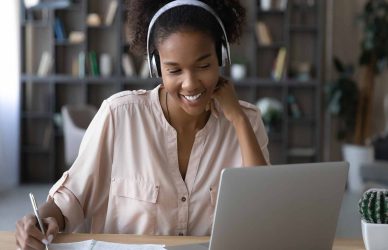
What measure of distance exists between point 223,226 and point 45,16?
611 centimetres

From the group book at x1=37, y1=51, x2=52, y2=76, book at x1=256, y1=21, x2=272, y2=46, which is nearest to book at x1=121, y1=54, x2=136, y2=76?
book at x1=37, y1=51, x2=52, y2=76

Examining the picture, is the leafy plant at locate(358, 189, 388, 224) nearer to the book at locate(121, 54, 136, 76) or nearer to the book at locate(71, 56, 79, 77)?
the book at locate(121, 54, 136, 76)

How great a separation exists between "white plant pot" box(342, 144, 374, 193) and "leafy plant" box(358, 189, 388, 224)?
16.6ft

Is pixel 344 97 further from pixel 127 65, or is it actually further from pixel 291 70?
pixel 127 65

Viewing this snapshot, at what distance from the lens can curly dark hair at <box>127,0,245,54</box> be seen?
170 cm

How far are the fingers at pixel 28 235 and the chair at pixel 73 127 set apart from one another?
4.02 m

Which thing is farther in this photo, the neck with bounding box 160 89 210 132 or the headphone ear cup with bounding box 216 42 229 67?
the neck with bounding box 160 89 210 132

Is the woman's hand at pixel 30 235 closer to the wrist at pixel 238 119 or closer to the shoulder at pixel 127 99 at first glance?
the shoulder at pixel 127 99

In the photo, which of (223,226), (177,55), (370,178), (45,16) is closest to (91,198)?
(177,55)

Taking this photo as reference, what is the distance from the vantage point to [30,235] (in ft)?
4.82

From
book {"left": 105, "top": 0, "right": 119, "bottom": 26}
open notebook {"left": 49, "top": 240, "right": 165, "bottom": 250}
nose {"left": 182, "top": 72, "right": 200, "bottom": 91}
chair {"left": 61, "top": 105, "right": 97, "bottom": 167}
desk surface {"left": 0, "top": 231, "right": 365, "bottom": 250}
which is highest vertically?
book {"left": 105, "top": 0, "right": 119, "bottom": 26}

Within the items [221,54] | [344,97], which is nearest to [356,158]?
[344,97]

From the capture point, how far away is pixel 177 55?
1.66 m

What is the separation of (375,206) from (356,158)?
5238 millimetres
